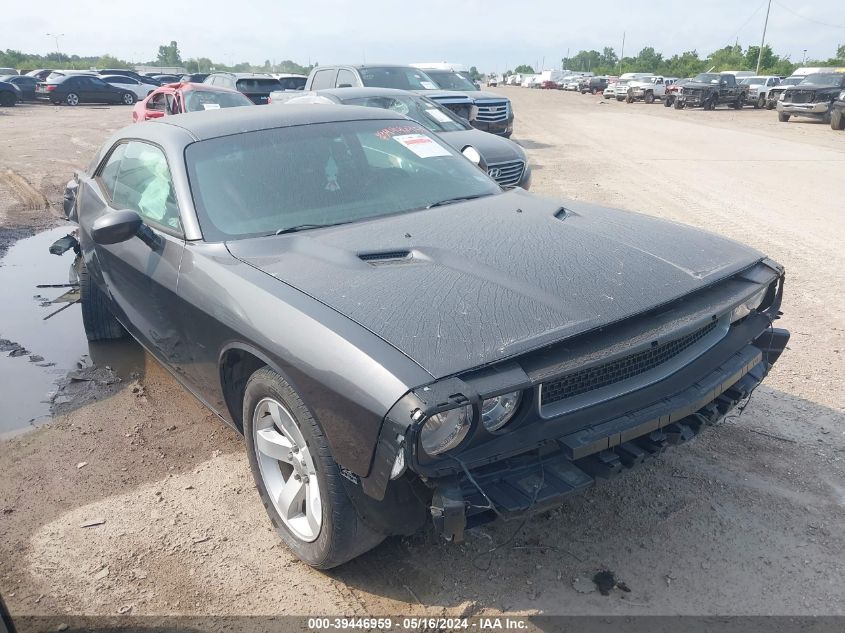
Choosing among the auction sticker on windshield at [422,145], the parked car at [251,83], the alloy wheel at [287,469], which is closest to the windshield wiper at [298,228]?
the alloy wheel at [287,469]

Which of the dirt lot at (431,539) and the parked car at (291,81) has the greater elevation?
the parked car at (291,81)

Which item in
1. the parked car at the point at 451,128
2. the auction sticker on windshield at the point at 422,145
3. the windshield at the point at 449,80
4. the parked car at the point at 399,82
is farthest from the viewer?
the windshield at the point at 449,80

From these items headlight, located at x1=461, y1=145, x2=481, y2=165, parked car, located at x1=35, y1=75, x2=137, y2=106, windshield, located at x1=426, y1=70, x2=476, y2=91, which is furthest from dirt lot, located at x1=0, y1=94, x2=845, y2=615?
parked car, located at x1=35, y1=75, x2=137, y2=106

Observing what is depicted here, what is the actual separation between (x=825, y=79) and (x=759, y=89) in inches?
357

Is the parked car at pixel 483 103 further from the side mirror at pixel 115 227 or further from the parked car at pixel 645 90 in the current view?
the parked car at pixel 645 90

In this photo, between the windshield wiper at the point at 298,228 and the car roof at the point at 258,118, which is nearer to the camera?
the windshield wiper at the point at 298,228

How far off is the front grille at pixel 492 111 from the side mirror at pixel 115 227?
36.2 ft

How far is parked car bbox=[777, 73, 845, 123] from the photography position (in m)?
22.0

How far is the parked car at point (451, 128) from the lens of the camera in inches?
329

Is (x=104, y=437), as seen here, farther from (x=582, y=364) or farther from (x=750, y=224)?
(x=750, y=224)

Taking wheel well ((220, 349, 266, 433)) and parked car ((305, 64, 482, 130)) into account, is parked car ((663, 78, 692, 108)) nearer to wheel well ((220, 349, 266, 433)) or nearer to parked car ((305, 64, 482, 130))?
parked car ((305, 64, 482, 130))

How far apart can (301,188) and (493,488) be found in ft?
6.18

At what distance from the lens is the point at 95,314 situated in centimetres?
491

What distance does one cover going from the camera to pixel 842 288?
18.4 ft
